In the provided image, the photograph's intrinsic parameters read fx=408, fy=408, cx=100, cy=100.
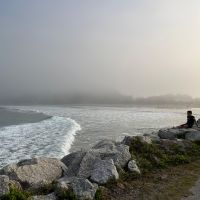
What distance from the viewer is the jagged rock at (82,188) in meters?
10.6

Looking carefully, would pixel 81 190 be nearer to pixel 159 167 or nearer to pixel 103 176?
pixel 103 176

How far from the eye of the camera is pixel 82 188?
1080cm

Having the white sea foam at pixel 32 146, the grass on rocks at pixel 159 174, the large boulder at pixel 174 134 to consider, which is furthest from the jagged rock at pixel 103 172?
the white sea foam at pixel 32 146

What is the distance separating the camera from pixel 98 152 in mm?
14102

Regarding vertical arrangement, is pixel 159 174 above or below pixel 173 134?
below

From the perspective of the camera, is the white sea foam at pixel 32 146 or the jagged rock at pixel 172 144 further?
the white sea foam at pixel 32 146

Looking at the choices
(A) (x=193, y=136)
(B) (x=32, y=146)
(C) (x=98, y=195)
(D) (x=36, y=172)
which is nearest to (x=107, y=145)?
(D) (x=36, y=172)

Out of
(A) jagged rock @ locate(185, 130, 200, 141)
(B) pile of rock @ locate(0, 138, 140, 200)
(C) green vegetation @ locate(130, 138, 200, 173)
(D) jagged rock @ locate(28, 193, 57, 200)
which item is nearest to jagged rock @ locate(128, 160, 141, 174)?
(B) pile of rock @ locate(0, 138, 140, 200)

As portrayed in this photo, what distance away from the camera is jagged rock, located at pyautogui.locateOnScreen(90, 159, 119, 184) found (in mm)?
12031

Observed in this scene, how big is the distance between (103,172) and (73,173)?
1044 mm

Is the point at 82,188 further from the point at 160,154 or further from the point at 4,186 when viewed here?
the point at 160,154

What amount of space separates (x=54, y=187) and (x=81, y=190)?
0.81 meters

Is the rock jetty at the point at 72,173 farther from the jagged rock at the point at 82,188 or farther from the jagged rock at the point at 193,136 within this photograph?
the jagged rock at the point at 193,136

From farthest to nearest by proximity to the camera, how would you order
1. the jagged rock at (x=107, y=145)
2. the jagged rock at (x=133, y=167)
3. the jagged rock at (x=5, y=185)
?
the jagged rock at (x=107, y=145) → the jagged rock at (x=133, y=167) → the jagged rock at (x=5, y=185)
